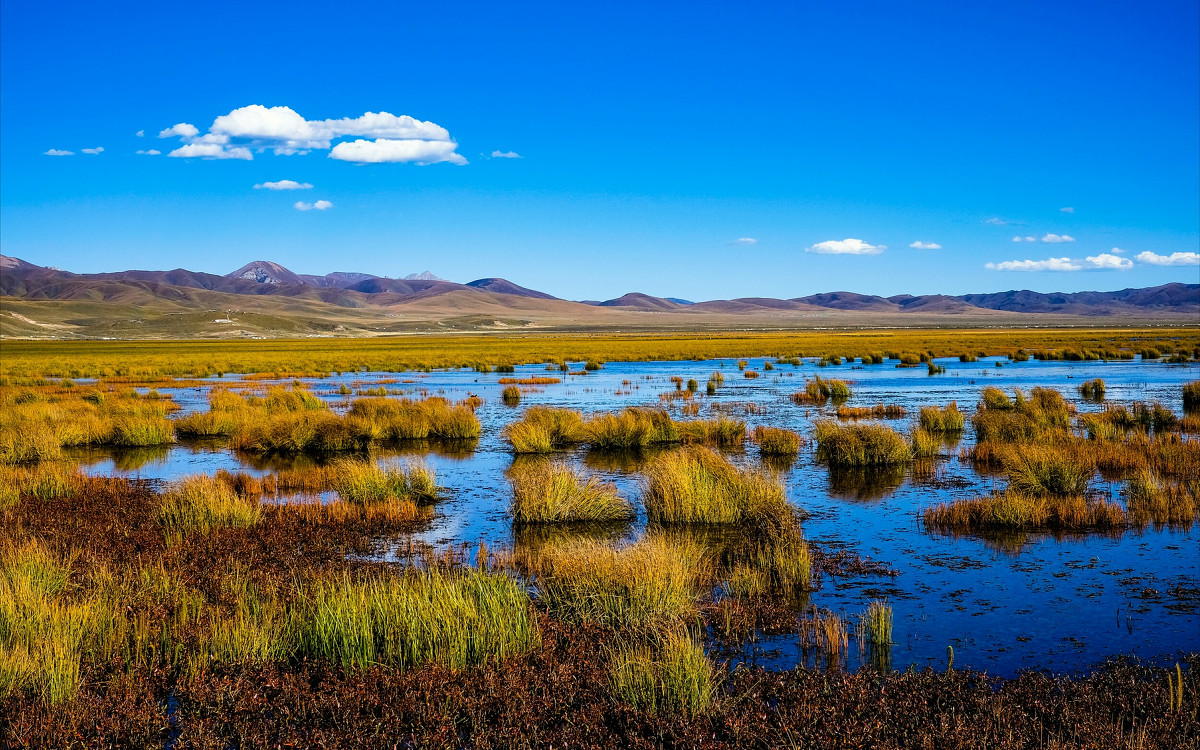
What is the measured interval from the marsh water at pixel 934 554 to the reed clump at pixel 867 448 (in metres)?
0.50

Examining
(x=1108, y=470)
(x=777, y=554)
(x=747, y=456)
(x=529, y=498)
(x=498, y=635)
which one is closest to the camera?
(x=498, y=635)

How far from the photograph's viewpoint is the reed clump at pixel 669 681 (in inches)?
246

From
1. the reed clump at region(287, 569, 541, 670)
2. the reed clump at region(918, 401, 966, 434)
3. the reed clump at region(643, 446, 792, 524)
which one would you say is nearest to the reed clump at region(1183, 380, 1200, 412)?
the reed clump at region(918, 401, 966, 434)

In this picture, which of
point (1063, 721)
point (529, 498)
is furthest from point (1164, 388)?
point (1063, 721)

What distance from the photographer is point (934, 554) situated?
11.2 meters

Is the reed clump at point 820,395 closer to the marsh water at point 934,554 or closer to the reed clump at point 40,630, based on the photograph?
the marsh water at point 934,554

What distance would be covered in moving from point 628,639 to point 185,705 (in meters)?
3.47

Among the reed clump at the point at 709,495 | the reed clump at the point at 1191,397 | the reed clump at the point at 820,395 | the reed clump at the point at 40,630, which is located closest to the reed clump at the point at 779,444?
the reed clump at the point at 709,495

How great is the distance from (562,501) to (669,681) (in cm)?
695

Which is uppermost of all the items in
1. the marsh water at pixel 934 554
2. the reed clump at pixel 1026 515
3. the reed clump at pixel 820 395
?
the reed clump at pixel 820 395

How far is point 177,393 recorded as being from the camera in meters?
38.3

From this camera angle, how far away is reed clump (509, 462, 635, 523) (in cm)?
1313

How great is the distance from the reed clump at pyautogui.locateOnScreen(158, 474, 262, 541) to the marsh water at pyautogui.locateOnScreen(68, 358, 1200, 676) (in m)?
2.27

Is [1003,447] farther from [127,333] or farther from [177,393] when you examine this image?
[127,333]
